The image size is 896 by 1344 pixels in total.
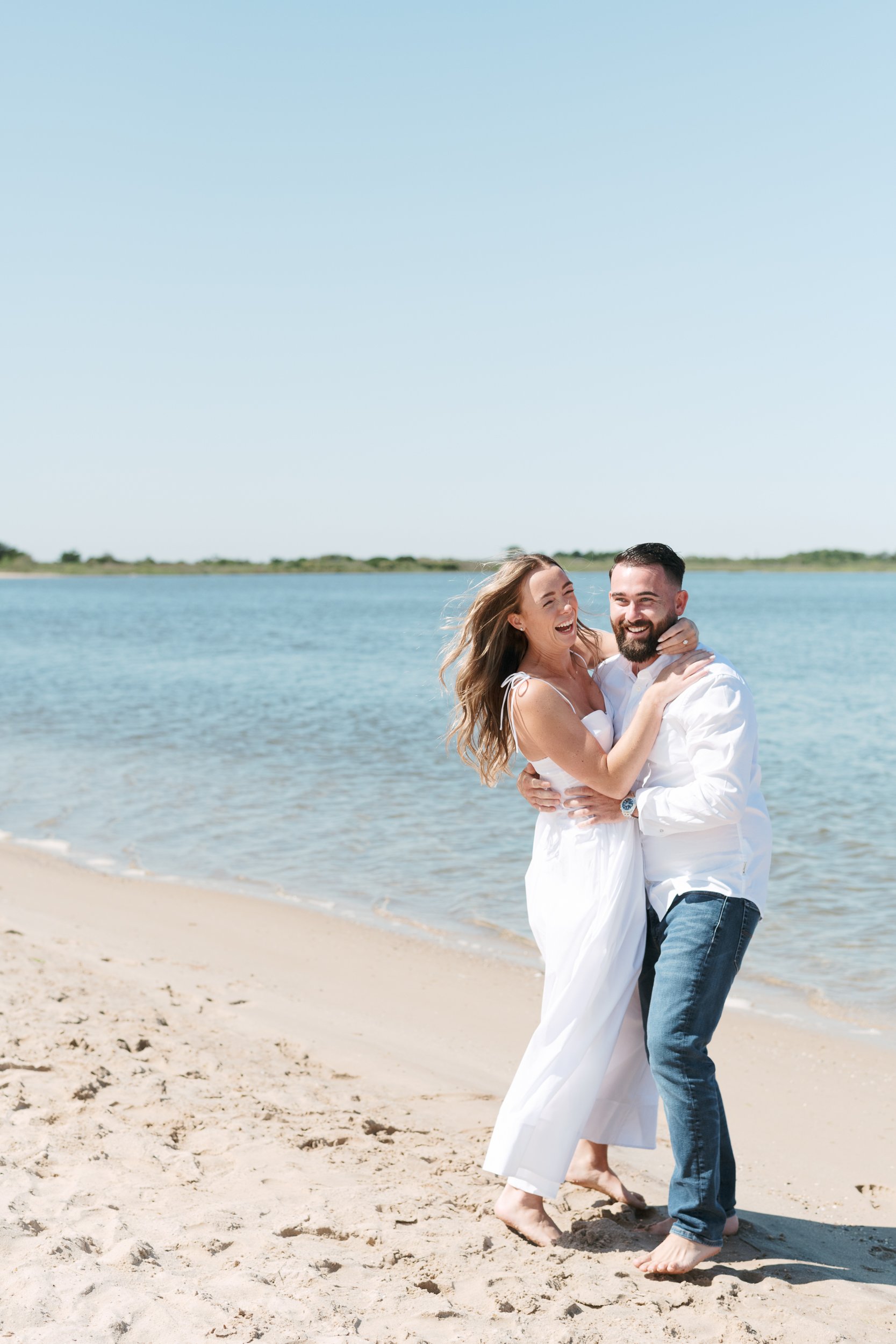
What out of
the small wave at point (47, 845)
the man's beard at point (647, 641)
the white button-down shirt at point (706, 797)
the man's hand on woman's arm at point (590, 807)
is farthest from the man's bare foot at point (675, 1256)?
the small wave at point (47, 845)

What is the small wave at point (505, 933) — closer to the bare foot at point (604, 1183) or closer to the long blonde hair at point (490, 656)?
the bare foot at point (604, 1183)

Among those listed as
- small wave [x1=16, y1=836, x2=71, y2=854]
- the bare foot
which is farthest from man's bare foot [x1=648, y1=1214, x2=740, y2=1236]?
small wave [x1=16, y1=836, x2=71, y2=854]

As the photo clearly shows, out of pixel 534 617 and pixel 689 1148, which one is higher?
pixel 534 617

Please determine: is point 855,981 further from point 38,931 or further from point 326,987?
point 38,931

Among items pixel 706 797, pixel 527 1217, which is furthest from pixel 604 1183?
pixel 706 797

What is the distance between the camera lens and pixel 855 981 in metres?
6.77

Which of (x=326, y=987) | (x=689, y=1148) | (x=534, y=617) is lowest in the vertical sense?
(x=326, y=987)

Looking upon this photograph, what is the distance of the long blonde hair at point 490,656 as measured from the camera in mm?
3719

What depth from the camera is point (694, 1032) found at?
3264 millimetres

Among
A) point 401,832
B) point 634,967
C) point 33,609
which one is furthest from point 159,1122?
point 33,609

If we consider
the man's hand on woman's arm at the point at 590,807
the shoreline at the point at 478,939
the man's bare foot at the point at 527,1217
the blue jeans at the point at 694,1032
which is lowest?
the shoreline at the point at 478,939

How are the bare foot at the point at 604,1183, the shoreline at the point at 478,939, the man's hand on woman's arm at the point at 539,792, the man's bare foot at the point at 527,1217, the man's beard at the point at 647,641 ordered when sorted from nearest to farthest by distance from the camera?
the man's beard at the point at 647,641, the man's bare foot at the point at 527,1217, the man's hand on woman's arm at the point at 539,792, the bare foot at the point at 604,1183, the shoreline at the point at 478,939

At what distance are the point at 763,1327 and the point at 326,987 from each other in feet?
12.8

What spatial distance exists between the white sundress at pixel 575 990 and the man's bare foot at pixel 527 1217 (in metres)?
0.05
